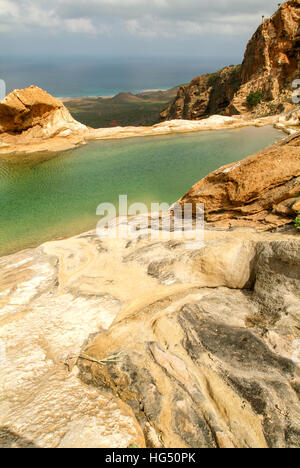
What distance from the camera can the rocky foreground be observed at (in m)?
3.49

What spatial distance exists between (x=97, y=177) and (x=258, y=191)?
39.7 ft

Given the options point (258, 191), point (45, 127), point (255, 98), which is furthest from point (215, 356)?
point (255, 98)

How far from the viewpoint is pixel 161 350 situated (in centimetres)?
447

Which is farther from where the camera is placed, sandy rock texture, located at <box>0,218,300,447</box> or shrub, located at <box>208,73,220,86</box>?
shrub, located at <box>208,73,220,86</box>

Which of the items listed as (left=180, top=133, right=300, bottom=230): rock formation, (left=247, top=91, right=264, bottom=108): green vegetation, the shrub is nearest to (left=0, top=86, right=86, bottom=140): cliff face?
(left=180, top=133, right=300, bottom=230): rock formation

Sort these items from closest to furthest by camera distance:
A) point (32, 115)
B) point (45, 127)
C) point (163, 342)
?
1. point (163, 342)
2. point (32, 115)
3. point (45, 127)

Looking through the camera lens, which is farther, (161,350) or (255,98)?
(255,98)

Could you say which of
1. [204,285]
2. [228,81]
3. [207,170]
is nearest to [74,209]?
[207,170]

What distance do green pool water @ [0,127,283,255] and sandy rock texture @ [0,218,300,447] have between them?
236 inches

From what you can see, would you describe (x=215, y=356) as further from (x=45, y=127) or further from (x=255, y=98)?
(x=255, y=98)

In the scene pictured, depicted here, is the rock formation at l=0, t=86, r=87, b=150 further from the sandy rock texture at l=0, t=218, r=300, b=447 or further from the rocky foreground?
the sandy rock texture at l=0, t=218, r=300, b=447

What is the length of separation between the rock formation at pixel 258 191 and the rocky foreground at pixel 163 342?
0.07m

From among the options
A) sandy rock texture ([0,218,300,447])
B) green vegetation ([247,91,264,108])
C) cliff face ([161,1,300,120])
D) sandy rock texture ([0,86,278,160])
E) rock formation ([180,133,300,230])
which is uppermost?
cliff face ([161,1,300,120])

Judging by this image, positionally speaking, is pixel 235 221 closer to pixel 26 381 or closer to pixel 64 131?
pixel 26 381
